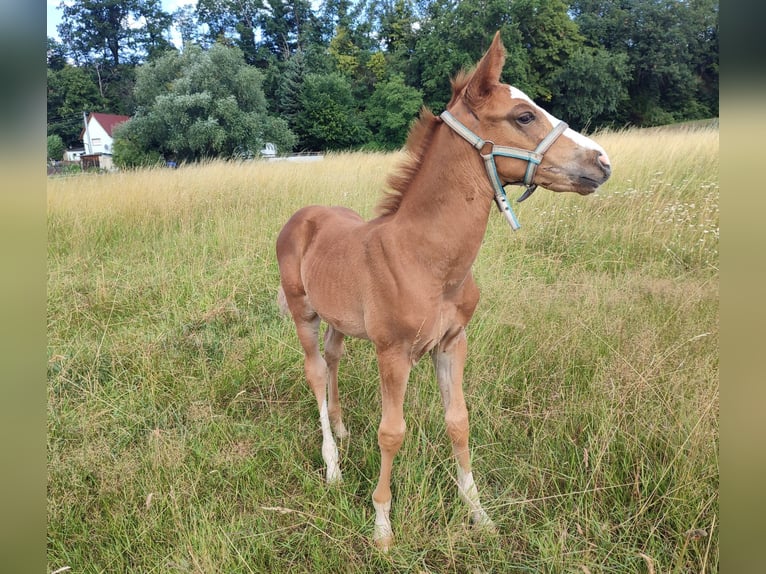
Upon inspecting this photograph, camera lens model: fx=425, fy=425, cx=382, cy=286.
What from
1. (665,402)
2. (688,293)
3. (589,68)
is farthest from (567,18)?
(665,402)

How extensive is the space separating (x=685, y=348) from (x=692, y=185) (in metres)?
3.73

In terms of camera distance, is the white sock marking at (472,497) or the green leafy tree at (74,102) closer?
the white sock marking at (472,497)

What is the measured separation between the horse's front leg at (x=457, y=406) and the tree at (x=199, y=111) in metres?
18.0

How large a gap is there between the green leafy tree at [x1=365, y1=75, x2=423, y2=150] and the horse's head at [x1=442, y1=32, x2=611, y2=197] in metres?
16.6

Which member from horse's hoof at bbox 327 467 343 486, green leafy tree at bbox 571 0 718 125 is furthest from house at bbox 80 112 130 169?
horse's hoof at bbox 327 467 343 486

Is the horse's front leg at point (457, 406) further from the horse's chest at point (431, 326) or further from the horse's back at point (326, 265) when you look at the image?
the horse's back at point (326, 265)

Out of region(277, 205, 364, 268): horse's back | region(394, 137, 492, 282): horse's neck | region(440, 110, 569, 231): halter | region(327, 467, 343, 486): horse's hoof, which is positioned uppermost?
region(440, 110, 569, 231): halter

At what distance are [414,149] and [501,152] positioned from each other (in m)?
0.41

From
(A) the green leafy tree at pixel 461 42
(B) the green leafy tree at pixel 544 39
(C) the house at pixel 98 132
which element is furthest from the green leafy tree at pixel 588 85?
(C) the house at pixel 98 132

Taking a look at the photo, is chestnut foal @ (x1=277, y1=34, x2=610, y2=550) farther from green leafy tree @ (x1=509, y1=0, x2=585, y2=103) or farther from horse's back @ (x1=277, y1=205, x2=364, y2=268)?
green leafy tree @ (x1=509, y1=0, x2=585, y2=103)

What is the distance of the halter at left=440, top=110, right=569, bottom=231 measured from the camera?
1.52 metres

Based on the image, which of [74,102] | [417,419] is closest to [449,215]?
[417,419]

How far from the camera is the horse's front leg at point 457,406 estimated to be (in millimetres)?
1924

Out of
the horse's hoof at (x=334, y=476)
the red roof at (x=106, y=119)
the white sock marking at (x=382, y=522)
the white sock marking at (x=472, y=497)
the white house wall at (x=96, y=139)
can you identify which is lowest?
the horse's hoof at (x=334, y=476)
